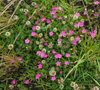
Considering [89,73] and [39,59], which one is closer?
[89,73]

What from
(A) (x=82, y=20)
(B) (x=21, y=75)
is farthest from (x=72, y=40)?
(B) (x=21, y=75)

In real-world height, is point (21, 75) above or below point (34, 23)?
below

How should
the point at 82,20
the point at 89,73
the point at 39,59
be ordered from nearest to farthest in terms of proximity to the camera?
the point at 89,73
the point at 39,59
the point at 82,20

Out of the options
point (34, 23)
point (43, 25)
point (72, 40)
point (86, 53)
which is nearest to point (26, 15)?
point (34, 23)

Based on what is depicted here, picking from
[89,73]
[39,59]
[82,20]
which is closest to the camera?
[89,73]

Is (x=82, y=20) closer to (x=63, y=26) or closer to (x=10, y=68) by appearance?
(x=63, y=26)

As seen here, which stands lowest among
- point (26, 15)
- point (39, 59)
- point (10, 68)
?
point (10, 68)
